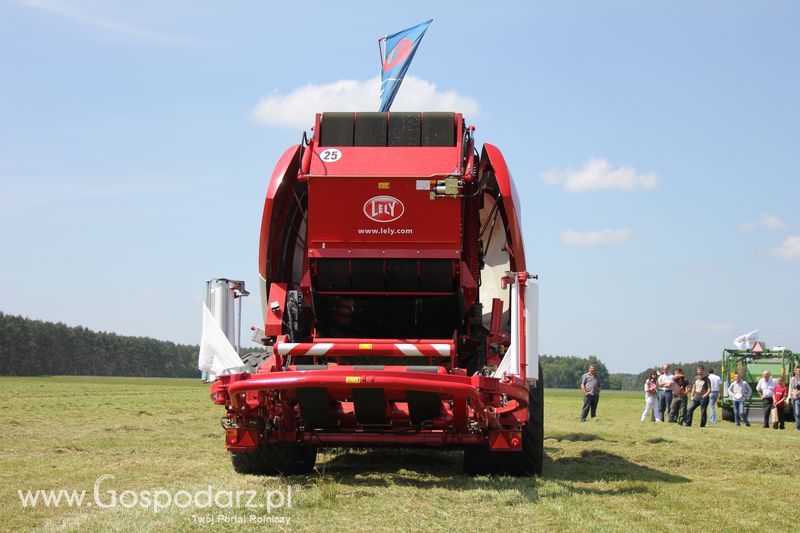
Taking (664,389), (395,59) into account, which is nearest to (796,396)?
(664,389)

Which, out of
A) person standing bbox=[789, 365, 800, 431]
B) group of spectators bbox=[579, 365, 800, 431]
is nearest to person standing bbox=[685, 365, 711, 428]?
group of spectators bbox=[579, 365, 800, 431]

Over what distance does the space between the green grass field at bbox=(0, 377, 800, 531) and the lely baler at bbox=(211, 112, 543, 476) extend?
1.53 feet

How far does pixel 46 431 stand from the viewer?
15.1 meters

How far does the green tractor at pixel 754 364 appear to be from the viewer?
1065 inches

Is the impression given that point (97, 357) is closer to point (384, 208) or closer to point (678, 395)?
point (678, 395)

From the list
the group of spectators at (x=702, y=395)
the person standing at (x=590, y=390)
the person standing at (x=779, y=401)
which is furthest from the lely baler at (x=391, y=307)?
the person standing at (x=779, y=401)

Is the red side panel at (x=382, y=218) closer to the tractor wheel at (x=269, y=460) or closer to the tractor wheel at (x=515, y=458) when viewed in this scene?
the tractor wheel at (x=515, y=458)

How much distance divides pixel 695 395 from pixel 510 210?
14518mm

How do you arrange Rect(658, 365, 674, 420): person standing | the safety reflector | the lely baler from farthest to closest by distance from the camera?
Rect(658, 365, 674, 420): person standing < the safety reflector < the lely baler

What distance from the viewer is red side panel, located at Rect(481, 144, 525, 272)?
9430 mm

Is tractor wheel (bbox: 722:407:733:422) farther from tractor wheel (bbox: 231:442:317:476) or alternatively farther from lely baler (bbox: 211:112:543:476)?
tractor wheel (bbox: 231:442:317:476)

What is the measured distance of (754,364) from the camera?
27.7 metres

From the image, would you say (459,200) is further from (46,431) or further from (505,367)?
(46,431)

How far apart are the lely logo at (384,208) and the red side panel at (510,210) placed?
103cm
